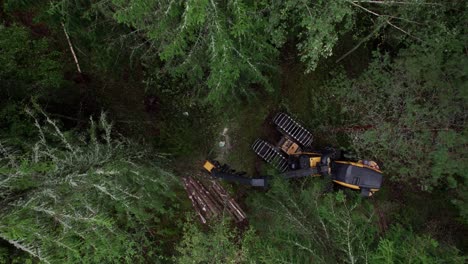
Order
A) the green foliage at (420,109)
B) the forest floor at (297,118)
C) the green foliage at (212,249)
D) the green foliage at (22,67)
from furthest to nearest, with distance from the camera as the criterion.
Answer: the forest floor at (297,118) → the green foliage at (212,249) → the green foliage at (420,109) → the green foliage at (22,67)

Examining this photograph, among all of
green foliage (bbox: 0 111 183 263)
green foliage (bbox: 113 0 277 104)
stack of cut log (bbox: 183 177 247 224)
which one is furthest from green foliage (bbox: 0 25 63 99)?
stack of cut log (bbox: 183 177 247 224)

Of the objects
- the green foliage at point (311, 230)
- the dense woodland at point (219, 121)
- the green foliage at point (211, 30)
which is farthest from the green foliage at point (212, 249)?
the green foliage at point (211, 30)

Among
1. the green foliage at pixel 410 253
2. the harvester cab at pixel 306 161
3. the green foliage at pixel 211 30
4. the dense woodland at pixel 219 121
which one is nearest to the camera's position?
the green foliage at pixel 211 30

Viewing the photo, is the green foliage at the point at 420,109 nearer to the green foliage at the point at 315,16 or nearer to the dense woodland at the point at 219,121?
the dense woodland at the point at 219,121

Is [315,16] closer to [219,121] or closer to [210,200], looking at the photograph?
[219,121]

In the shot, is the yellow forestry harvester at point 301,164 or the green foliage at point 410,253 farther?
the yellow forestry harvester at point 301,164

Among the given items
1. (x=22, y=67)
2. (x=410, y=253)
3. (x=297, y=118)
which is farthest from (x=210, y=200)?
(x=22, y=67)
